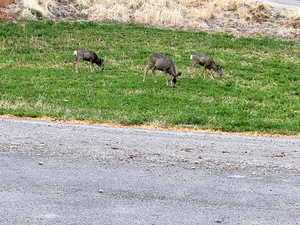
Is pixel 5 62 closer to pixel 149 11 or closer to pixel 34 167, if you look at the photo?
pixel 149 11

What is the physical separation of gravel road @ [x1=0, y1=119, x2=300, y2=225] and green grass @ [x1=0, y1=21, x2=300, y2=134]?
312 cm

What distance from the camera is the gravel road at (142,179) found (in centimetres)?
772

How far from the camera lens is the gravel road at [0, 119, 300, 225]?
772 centimetres

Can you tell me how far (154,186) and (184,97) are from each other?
33.2 ft

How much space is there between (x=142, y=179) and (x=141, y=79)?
40.9 ft

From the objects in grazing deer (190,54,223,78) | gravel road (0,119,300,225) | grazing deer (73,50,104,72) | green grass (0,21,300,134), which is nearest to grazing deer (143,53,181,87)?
green grass (0,21,300,134)

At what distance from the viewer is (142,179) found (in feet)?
30.0

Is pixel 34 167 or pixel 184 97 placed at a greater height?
pixel 34 167

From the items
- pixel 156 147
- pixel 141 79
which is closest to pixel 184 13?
pixel 141 79

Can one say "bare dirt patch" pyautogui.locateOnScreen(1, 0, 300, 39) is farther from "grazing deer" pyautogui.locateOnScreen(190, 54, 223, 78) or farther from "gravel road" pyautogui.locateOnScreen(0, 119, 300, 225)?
"gravel road" pyautogui.locateOnScreen(0, 119, 300, 225)

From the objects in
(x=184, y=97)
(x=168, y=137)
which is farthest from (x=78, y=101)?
(x=168, y=137)

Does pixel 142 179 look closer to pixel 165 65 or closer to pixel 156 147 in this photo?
pixel 156 147

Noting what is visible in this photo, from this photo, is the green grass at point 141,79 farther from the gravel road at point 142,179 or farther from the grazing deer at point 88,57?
the gravel road at point 142,179

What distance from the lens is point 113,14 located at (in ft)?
114
